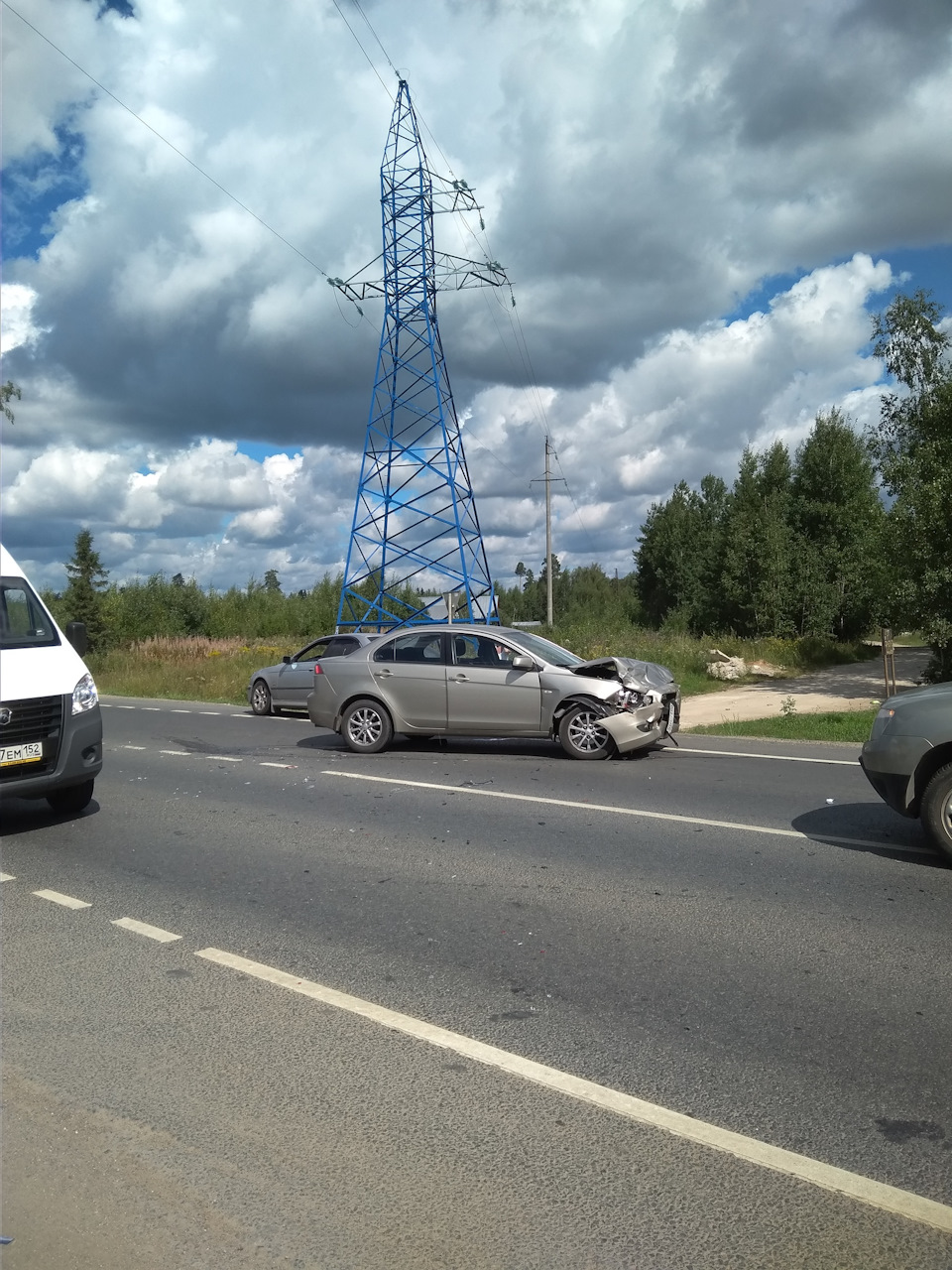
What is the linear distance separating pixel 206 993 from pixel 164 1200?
168cm

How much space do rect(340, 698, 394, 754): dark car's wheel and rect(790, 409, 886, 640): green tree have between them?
30972mm

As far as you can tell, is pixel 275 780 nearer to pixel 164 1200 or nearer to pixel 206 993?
pixel 206 993

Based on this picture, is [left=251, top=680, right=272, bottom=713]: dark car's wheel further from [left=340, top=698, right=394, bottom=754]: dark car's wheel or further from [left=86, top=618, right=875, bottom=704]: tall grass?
[left=340, top=698, right=394, bottom=754]: dark car's wheel

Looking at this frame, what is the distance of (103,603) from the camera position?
70.8m

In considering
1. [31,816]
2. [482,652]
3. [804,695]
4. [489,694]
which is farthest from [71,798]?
[804,695]

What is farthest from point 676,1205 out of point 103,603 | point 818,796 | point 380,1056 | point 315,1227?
point 103,603

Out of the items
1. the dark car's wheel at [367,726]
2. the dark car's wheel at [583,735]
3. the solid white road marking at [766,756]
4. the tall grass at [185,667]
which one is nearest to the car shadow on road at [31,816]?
the dark car's wheel at [367,726]

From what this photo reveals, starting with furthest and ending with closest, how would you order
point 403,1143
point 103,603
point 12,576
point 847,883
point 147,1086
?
1. point 103,603
2. point 12,576
3. point 847,883
4. point 147,1086
5. point 403,1143

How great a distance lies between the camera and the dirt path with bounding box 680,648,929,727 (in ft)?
62.4

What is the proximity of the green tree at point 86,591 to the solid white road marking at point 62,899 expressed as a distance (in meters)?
62.8

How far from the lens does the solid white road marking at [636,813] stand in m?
7.63

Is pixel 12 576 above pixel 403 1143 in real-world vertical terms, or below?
above

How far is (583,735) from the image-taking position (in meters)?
12.1

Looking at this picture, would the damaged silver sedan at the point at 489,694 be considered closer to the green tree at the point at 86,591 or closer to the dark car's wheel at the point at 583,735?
the dark car's wheel at the point at 583,735
